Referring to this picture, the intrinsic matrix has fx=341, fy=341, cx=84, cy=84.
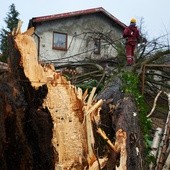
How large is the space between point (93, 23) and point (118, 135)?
47.5 ft

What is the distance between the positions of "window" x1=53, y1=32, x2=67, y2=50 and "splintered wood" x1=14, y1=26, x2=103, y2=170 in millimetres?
13529

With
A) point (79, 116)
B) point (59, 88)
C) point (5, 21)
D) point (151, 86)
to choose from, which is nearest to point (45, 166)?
point (79, 116)

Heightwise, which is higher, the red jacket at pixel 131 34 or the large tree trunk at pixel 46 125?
the red jacket at pixel 131 34

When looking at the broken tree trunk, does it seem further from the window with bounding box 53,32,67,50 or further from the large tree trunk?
the window with bounding box 53,32,67,50

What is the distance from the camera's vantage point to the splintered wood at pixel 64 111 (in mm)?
2682

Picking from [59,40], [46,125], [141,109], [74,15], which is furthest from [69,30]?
[46,125]

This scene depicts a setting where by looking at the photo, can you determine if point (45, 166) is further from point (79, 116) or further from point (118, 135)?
point (118, 135)

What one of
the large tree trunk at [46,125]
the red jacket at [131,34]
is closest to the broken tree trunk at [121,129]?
the large tree trunk at [46,125]

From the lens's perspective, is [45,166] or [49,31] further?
[49,31]

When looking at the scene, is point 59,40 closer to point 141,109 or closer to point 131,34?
point 131,34

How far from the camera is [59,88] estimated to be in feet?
9.82

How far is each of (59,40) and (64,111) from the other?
553 inches

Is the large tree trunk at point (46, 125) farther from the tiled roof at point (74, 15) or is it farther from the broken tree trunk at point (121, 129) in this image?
the tiled roof at point (74, 15)

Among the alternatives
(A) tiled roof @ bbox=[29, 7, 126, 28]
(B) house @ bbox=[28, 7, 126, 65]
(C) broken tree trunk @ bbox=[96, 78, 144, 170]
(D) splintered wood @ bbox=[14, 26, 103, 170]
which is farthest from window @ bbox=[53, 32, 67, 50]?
(D) splintered wood @ bbox=[14, 26, 103, 170]
